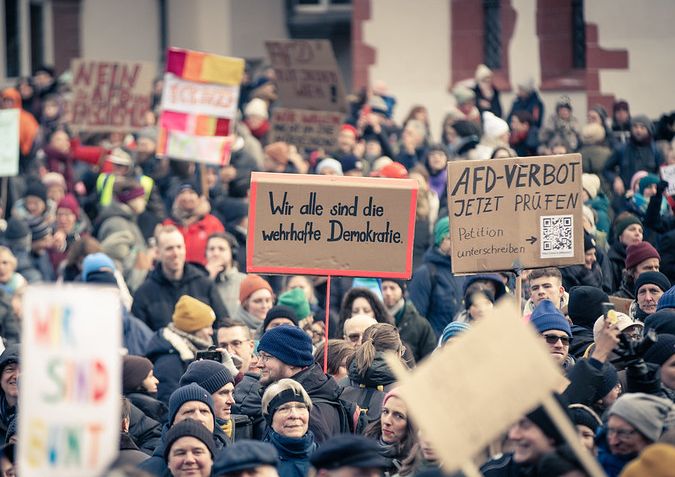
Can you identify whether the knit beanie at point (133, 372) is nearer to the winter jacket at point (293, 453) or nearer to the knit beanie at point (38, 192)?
the winter jacket at point (293, 453)

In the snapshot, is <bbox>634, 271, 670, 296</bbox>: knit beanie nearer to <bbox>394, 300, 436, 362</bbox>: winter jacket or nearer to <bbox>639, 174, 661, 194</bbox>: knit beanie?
<bbox>394, 300, 436, 362</bbox>: winter jacket

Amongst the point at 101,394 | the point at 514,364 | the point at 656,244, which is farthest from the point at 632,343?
the point at 656,244

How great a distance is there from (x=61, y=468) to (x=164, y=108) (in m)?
10.2

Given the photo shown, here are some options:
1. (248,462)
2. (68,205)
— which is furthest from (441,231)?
(248,462)

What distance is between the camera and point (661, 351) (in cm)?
749

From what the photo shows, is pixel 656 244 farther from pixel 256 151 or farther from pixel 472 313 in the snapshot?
pixel 256 151

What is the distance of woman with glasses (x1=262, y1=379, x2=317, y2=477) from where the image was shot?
731 cm

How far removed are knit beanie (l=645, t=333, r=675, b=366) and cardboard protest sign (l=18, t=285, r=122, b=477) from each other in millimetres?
3200

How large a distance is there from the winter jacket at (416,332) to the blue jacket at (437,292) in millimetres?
639

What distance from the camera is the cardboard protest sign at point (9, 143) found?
1585 cm

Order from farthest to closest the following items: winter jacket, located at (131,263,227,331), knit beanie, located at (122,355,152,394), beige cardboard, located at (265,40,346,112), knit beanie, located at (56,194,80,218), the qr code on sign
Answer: beige cardboard, located at (265,40,346,112) < knit beanie, located at (56,194,80,218) < winter jacket, located at (131,263,227,331) < knit beanie, located at (122,355,152,394) < the qr code on sign

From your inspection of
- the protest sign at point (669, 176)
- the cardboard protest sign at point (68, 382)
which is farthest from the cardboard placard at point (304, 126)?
the cardboard protest sign at point (68, 382)

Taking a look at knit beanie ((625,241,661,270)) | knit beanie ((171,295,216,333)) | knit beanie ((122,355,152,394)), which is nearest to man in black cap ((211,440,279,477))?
knit beanie ((122,355,152,394))

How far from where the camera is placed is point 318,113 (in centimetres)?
1709
